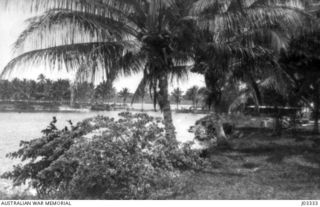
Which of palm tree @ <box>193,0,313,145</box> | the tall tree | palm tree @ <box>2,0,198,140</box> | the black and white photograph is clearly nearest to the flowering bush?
the black and white photograph

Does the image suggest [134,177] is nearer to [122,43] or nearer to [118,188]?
[118,188]

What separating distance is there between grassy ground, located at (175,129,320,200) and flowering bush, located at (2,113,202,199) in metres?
0.68

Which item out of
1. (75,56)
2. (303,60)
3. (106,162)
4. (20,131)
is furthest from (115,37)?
(20,131)

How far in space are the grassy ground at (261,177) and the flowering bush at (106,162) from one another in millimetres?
677

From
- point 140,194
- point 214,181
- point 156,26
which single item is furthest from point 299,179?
point 156,26

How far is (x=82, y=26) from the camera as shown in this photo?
785 centimetres

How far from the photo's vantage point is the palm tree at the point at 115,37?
7.43m

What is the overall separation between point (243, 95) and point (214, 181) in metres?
15.1

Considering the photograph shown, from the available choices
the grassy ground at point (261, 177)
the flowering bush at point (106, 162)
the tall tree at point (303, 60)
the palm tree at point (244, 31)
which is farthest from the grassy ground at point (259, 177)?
the tall tree at point (303, 60)

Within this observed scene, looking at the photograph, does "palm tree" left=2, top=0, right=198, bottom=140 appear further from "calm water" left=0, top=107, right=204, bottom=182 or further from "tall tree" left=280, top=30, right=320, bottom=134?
"tall tree" left=280, top=30, right=320, bottom=134

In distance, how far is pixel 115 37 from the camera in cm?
847

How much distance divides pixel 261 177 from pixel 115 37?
15.9ft

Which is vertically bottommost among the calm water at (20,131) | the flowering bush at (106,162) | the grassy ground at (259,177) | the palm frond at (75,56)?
the calm water at (20,131)

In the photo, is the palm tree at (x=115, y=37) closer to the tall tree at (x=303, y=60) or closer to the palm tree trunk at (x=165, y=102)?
→ the palm tree trunk at (x=165, y=102)
